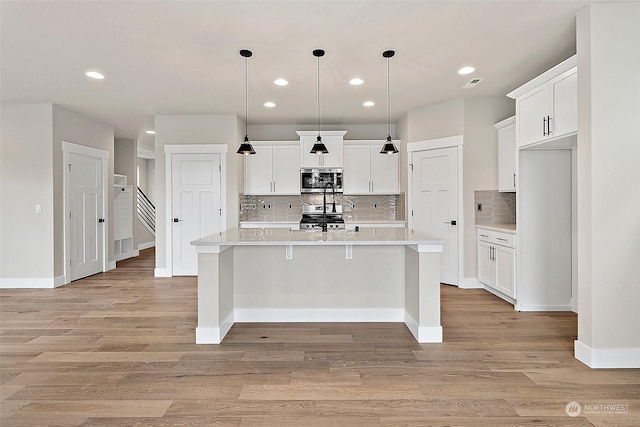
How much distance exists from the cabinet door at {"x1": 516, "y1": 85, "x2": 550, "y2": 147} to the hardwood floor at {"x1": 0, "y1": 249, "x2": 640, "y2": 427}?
1894 mm

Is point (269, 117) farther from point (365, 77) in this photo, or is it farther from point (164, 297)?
point (164, 297)

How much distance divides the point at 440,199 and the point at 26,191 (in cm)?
609

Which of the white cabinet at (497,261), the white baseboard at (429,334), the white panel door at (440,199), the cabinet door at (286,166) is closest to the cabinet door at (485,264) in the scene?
the white cabinet at (497,261)

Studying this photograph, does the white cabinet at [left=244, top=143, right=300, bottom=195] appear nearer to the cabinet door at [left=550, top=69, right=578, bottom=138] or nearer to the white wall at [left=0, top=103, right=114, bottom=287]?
the white wall at [left=0, top=103, right=114, bottom=287]

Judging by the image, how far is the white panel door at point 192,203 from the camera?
6117 millimetres

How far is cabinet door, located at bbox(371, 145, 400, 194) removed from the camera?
21.3 feet

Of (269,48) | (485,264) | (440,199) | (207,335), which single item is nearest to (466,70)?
(440,199)

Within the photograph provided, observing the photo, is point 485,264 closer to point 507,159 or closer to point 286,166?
point 507,159

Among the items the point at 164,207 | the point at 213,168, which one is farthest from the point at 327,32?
the point at 164,207

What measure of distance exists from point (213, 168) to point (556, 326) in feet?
16.7

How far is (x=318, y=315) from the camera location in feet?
12.5

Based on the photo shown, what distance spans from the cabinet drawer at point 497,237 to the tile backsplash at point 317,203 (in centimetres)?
182

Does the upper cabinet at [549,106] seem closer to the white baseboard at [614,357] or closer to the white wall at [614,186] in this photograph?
the white wall at [614,186]


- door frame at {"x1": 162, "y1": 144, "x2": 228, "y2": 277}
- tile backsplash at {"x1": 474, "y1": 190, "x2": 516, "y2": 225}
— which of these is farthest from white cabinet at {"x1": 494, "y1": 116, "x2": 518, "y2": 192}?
door frame at {"x1": 162, "y1": 144, "x2": 228, "y2": 277}
